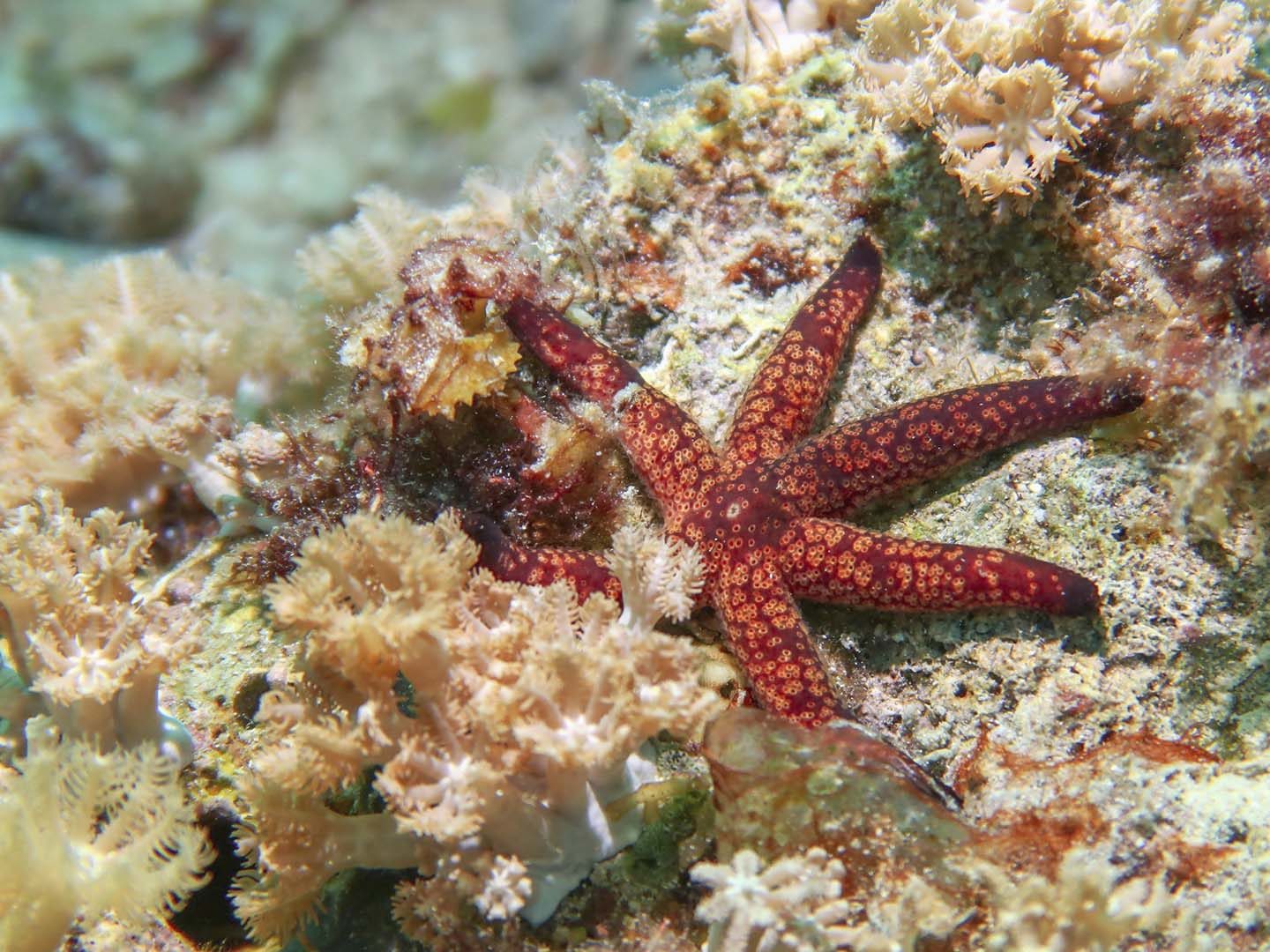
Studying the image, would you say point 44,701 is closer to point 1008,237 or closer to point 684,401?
point 684,401

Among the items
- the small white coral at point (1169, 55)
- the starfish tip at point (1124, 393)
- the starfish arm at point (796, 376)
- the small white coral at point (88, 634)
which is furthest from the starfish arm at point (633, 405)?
the small white coral at point (1169, 55)

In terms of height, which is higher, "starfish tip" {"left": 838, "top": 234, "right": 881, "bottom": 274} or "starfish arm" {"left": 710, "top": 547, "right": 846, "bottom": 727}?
"starfish tip" {"left": 838, "top": 234, "right": 881, "bottom": 274}

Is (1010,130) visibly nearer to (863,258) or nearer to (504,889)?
(863,258)

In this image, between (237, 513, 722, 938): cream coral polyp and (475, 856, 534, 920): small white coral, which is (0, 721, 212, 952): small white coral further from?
(475, 856, 534, 920): small white coral

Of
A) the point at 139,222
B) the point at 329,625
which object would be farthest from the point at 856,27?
the point at 139,222

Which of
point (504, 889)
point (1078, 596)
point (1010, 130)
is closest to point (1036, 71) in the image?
point (1010, 130)

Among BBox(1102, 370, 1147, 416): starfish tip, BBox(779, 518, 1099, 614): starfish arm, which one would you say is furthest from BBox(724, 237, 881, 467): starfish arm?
BBox(1102, 370, 1147, 416): starfish tip
